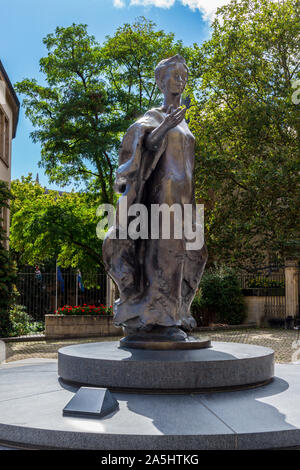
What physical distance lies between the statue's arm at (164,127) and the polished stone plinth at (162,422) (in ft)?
7.72

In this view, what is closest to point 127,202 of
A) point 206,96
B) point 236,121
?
point 236,121

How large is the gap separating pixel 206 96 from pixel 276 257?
305 inches

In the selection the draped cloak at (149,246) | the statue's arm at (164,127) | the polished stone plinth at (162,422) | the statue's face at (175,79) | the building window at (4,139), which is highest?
the building window at (4,139)

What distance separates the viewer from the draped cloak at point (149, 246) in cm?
480

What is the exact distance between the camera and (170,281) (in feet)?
15.9

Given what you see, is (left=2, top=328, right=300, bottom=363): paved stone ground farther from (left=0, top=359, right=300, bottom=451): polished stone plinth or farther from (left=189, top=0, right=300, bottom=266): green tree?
(left=0, top=359, right=300, bottom=451): polished stone plinth

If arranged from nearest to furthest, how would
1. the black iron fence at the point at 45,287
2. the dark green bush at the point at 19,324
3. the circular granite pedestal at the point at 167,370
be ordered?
1. the circular granite pedestal at the point at 167,370
2. the dark green bush at the point at 19,324
3. the black iron fence at the point at 45,287

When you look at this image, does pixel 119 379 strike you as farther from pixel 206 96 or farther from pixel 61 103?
pixel 206 96

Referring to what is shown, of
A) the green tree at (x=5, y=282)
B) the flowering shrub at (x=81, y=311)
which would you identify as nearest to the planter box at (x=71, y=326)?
the flowering shrub at (x=81, y=311)

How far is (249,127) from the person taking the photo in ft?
66.7

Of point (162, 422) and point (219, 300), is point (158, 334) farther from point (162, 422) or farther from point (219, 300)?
point (219, 300)

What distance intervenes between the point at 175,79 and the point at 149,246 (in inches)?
69.5

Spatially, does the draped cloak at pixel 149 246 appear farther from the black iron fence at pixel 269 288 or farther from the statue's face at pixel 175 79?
the black iron fence at pixel 269 288

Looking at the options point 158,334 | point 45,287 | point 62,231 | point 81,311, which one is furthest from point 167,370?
point 45,287
